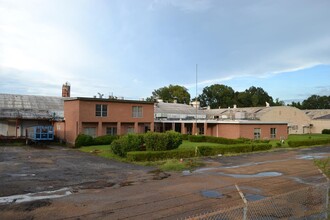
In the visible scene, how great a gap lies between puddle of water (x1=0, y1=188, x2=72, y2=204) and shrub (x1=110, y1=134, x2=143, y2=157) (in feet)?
40.5

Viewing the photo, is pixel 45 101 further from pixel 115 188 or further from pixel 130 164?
pixel 115 188

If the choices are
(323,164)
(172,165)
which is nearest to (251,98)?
(172,165)

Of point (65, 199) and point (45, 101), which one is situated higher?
point (45, 101)

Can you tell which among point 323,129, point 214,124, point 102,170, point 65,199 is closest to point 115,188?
point 65,199

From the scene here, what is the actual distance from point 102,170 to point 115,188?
5.89 metres

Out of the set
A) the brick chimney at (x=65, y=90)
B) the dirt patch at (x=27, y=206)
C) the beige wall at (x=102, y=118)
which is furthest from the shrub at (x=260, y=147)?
the brick chimney at (x=65, y=90)

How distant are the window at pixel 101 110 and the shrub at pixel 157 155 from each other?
18174mm

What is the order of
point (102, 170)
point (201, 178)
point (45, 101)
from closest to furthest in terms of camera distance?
point (201, 178) < point (102, 170) < point (45, 101)

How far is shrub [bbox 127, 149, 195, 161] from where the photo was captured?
2439 centimetres

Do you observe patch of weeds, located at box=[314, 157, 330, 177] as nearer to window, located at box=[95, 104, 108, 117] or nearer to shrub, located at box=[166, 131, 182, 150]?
shrub, located at box=[166, 131, 182, 150]

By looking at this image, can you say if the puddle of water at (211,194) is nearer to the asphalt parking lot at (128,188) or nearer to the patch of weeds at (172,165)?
the asphalt parking lot at (128,188)

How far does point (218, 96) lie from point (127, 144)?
324ft

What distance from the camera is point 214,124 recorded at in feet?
170

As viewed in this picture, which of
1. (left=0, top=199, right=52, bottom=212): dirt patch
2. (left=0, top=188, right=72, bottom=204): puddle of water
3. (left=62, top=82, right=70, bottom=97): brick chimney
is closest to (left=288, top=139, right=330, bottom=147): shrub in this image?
(left=0, top=188, right=72, bottom=204): puddle of water
